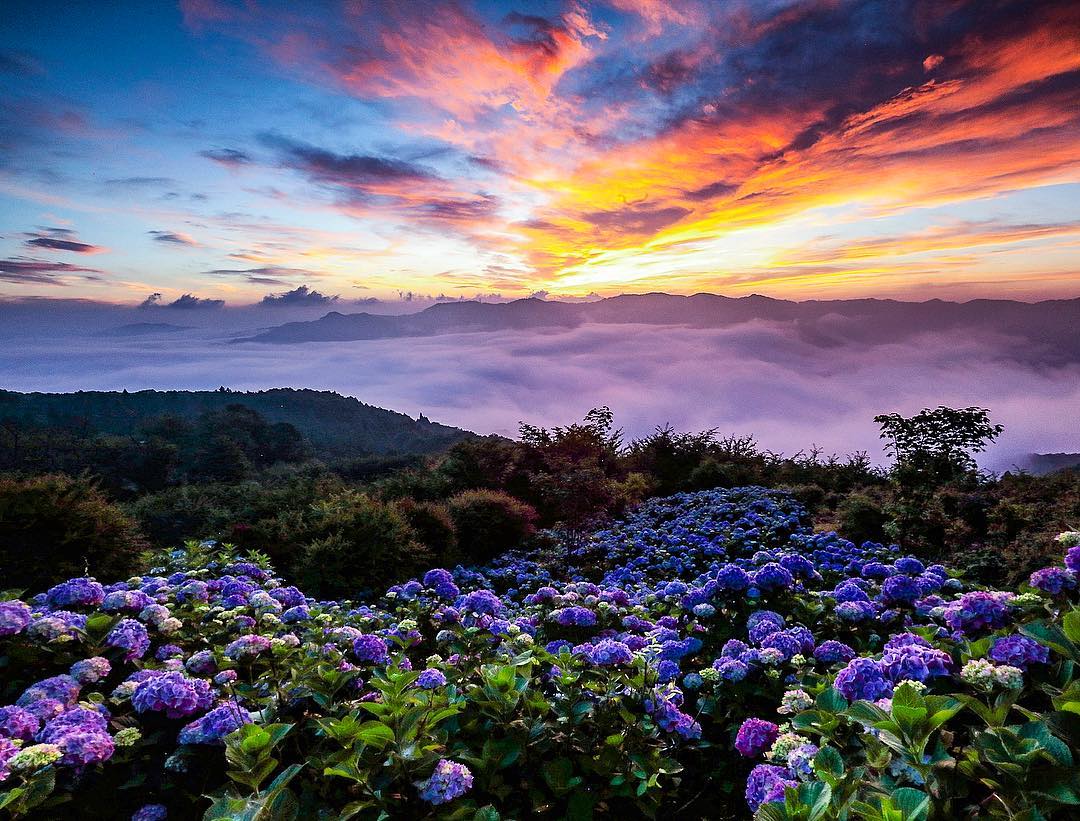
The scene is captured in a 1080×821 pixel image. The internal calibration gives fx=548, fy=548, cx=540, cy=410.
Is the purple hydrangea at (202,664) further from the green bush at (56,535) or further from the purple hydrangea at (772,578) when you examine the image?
the purple hydrangea at (772,578)

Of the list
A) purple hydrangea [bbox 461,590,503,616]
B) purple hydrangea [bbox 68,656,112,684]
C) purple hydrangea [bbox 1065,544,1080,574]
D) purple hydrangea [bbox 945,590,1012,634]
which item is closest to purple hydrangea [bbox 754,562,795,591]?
purple hydrangea [bbox 945,590,1012,634]

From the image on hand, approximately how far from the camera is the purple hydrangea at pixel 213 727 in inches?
93.0

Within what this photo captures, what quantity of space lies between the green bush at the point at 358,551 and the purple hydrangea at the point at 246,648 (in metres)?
5.39

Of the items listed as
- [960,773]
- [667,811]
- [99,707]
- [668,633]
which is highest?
[960,773]

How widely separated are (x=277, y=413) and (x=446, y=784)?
56223 mm

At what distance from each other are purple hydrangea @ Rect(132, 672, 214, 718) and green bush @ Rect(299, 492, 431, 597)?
5853 mm

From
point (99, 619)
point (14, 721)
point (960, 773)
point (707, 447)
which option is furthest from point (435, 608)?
point (707, 447)

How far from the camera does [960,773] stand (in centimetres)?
178

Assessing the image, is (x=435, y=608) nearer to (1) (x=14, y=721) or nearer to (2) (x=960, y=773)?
(1) (x=14, y=721)

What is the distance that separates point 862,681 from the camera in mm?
2311

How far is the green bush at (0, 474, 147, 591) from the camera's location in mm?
5719

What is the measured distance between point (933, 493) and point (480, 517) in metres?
8.99

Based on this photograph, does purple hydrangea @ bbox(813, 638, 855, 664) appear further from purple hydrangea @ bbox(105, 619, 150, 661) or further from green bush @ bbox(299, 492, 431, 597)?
green bush @ bbox(299, 492, 431, 597)

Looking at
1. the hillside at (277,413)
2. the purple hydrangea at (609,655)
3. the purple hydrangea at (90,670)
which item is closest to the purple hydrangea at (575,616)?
the purple hydrangea at (609,655)
